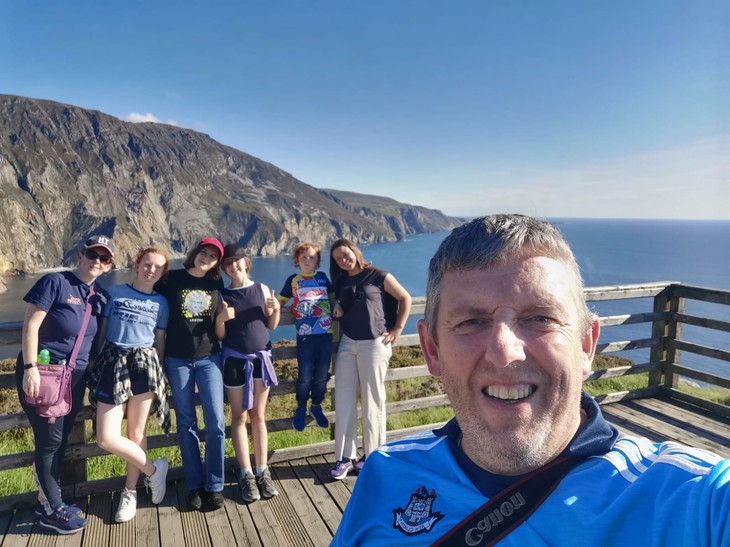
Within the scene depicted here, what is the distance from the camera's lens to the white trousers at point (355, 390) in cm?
396

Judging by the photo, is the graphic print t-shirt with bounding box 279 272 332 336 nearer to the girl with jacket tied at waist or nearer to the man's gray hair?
the girl with jacket tied at waist

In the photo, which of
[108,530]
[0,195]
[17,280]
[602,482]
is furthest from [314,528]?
[0,195]

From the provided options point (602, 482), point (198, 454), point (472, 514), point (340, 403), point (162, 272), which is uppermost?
point (162, 272)

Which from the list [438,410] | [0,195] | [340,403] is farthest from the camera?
[0,195]

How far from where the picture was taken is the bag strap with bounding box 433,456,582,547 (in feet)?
3.94

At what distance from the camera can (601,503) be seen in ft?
3.79

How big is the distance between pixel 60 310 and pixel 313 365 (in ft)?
6.52

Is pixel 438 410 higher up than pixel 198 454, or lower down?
A: lower down

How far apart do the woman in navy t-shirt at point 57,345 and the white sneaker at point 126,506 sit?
0.24m

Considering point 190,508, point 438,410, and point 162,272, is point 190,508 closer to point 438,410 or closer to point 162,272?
point 162,272

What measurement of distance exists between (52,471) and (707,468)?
3927 millimetres

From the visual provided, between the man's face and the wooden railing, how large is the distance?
9.05 feet

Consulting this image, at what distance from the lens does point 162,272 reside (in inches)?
135

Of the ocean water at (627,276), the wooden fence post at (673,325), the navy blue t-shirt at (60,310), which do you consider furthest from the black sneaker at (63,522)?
the ocean water at (627,276)
